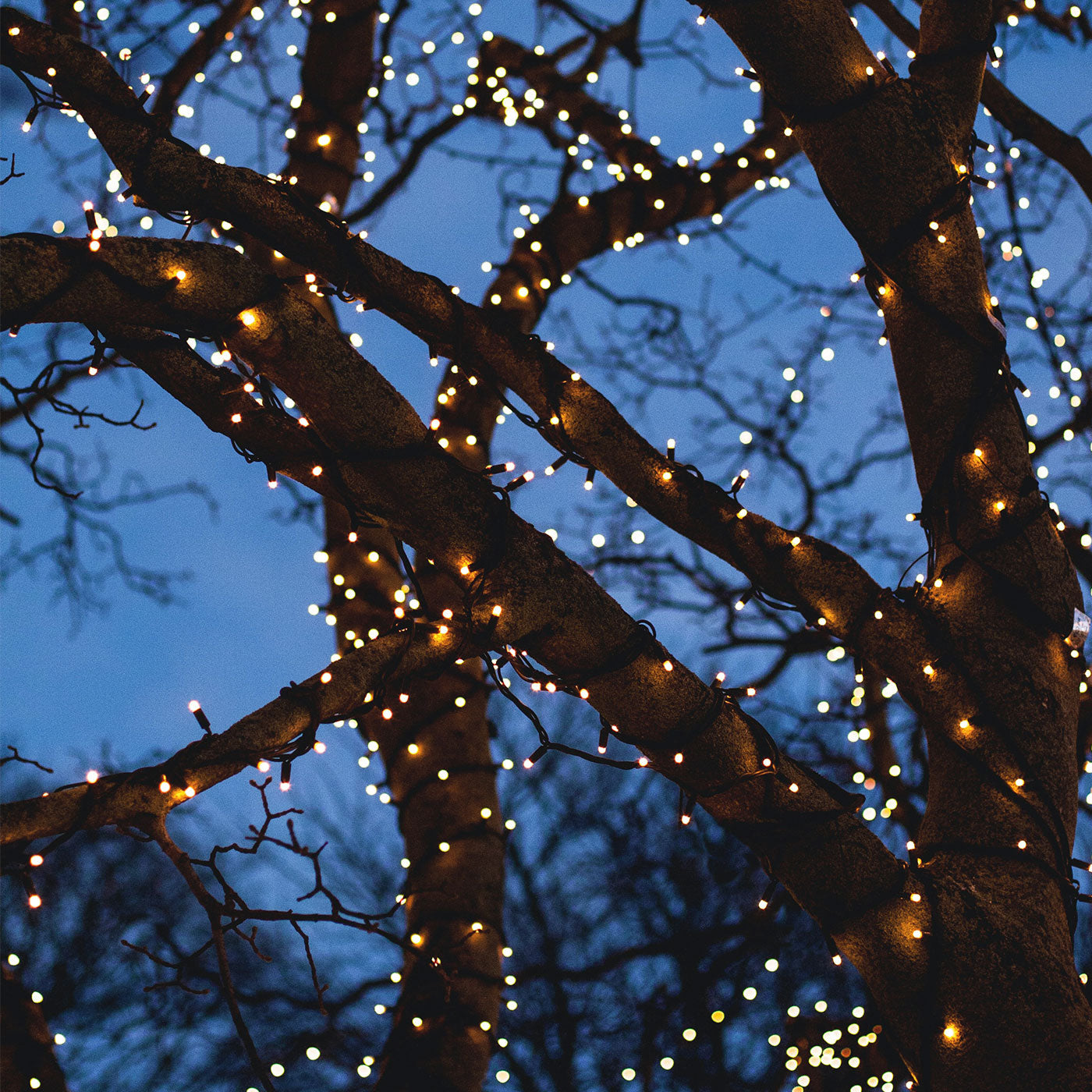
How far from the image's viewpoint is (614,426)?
2.37 meters

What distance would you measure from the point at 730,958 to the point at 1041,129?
3.36 metres

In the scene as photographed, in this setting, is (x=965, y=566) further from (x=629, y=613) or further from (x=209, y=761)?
(x=209, y=761)

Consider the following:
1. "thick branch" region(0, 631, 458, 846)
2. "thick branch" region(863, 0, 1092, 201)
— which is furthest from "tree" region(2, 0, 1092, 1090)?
"thick branch" region(863, 0, 1092, 201)

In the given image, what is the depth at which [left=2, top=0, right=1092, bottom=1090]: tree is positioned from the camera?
6.21 feet

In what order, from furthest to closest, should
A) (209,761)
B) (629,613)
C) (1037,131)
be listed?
(1037,131) → (629,613) → (209,761)

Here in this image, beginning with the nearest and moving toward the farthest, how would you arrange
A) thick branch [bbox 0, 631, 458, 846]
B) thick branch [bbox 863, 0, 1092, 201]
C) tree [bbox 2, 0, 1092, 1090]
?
thick branch [bbox 0, 631, 458, 846]
tree [bbox 2, 0, 1092, 1090]
thick branch [bbox 863, 0, 1092, 201]

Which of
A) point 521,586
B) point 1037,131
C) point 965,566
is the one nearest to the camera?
point 521,586

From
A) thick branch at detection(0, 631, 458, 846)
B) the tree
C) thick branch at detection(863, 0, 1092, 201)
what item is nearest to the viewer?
thick branch at detection(0, 631, 458, 846)

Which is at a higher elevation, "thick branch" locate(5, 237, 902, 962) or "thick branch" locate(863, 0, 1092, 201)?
"thick branch" locate(863, 0, 1092, 201)

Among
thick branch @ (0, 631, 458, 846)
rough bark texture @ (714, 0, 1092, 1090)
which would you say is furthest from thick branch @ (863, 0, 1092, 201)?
thick branch @ (0, 631, 458, 846)

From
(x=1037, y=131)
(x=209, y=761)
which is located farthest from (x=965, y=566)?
(x=1037, y=131)

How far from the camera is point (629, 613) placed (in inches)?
87.1

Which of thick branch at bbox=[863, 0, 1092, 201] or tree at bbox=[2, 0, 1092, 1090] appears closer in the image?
tree at bbox=[2, 0, 1092, 1090]

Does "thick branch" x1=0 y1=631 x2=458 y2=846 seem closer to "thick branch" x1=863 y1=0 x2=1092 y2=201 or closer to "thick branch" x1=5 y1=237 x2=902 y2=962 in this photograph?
"thick branch" x1=5 y1=237 x2=902 y2=962
